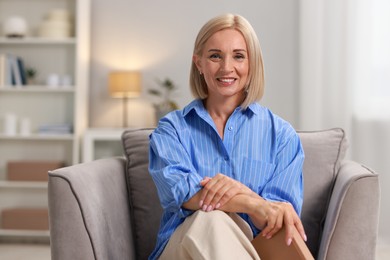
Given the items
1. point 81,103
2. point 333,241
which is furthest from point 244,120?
point 81,103

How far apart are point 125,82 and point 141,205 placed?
2570 millimetres

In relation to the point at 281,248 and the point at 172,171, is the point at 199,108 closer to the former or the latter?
the point at 172,171

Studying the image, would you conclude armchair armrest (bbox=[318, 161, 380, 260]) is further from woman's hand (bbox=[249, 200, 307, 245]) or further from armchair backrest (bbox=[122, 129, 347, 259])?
armchair backrest (bbox=[122, 129, 347, 259])

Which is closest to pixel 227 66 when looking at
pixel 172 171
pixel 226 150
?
pixel 226 150

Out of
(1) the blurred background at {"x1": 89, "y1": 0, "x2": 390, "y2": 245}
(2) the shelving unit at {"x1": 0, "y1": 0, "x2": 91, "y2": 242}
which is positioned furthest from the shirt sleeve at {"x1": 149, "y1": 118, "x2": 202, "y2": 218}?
(2) the shelving unit at {"x1": 0, "y1": 0, "x2": 91, "y2": 242}

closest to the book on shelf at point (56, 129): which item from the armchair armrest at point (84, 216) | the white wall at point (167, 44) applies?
the white wall at point (167, 44)

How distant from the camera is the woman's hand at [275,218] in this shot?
1570mm

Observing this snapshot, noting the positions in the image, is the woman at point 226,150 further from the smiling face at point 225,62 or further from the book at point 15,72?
the book at point 15,72

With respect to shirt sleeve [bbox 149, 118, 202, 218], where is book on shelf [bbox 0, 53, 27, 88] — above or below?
above

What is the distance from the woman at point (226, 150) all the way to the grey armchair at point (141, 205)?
0.47ft

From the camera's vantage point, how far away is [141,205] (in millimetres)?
2100

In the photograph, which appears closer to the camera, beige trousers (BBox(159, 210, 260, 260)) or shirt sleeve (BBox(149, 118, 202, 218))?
beige trousers (BBox(159, 210, 260, 260))

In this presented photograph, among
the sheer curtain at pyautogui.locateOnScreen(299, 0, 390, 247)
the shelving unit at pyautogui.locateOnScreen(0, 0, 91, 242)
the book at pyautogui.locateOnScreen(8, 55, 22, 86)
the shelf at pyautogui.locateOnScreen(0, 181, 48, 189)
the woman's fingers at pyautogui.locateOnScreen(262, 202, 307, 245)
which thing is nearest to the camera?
the woman's fingers at pyautogui.locateOnScreen(262, 202, 307, 245)

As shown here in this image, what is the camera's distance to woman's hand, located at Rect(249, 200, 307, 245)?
1.57m
